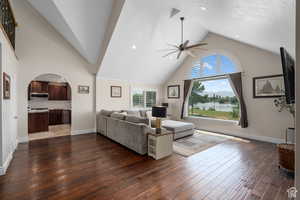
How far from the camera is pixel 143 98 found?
25.3ft

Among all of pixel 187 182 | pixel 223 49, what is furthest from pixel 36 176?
pixel 223 49

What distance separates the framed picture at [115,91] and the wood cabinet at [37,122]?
2.86 m

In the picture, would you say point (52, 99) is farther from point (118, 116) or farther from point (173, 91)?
point (173, 91)

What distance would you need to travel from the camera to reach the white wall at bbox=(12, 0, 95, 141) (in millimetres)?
4316

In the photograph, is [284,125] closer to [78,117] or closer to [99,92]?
[99,92]

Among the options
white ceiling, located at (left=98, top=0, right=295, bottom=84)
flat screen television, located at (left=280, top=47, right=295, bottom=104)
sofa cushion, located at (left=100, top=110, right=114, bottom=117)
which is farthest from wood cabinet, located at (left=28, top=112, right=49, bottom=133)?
flat screen television, located at (left=280, top=47, right=295, bottom=104)

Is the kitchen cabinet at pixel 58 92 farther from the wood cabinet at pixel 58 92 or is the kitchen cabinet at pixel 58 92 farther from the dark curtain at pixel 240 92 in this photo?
the dark curtain at pixel 240 92

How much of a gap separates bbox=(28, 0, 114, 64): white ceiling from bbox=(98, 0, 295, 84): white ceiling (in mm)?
586

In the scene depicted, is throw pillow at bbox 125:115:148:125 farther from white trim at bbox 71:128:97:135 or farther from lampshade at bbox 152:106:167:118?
white trim at bbox 71:128:97:135

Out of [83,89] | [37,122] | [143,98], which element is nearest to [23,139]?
[37,122]

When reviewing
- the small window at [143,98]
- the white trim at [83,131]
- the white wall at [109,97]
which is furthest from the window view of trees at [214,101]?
the white trim at [83,131]

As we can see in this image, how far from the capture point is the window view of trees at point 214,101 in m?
5.81

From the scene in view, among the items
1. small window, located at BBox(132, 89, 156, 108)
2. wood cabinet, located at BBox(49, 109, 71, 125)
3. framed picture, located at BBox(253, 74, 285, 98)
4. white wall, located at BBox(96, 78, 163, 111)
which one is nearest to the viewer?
framed picture, located at BBox(253, 74, 285, 98)

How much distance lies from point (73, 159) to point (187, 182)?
2.60 meters
